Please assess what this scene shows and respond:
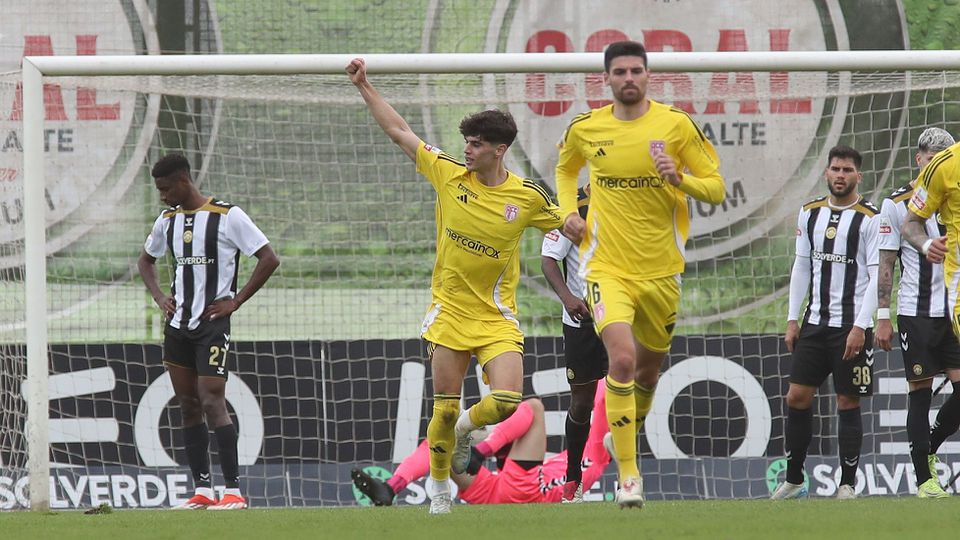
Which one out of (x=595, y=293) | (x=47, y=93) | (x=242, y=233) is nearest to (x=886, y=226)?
(x=595, y=293)

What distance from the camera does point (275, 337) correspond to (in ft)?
35.2

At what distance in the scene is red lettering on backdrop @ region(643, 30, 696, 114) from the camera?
9961mm

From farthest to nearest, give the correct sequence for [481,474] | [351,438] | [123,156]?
[123,156]
[351,438]
[481,474]

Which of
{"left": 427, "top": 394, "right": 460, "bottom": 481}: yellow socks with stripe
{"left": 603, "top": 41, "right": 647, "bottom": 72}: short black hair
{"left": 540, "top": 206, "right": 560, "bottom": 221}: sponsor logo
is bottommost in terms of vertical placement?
{"left": 427, "top": 394, "right": 460, "bottom": 481}: yellow socks with stripe

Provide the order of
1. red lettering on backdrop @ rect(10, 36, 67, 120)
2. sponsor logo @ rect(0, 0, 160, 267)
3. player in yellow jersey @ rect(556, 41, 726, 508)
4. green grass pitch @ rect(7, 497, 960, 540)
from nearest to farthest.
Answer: green grass pitch @ rect(7, 497, 960, 540)
player in yellow jersey @ rect(556, 41, 726, 508)
red lettering on backdrop @ rect(10, 36, 67, 120)
sponsor logo @ rect(0, 0, 160, 267)

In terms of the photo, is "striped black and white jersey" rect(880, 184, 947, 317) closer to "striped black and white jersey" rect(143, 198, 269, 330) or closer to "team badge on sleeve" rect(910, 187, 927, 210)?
"team badge on sleeve" rect(910, 187, 927, 210)

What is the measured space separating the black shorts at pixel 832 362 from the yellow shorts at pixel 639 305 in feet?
6.31

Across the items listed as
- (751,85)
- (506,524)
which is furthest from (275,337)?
(506,524)

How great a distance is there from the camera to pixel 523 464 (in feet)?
29.4

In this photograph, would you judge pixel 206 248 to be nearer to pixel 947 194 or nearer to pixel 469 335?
pixel 469 335

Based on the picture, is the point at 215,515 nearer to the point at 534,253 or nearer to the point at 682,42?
the point at 534,253

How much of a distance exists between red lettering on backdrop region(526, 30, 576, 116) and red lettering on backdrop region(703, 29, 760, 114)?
44.3 inches

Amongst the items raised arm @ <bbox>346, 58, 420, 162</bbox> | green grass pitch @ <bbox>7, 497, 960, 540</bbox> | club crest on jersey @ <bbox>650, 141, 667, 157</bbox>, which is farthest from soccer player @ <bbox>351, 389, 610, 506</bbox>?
club crest on jersey @ <bbox>650, 141, 667, 157</bbox>

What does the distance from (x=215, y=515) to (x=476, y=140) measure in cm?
245
